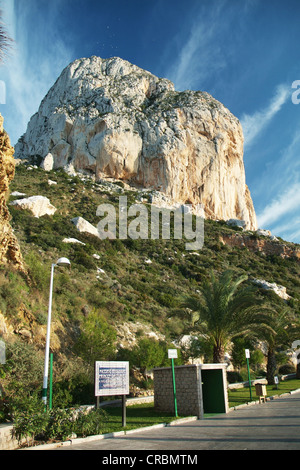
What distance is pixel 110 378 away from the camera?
8906mm

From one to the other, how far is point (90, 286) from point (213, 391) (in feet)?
45.5

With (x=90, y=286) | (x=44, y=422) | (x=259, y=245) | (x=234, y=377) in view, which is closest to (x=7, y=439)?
(x=44, y=422)

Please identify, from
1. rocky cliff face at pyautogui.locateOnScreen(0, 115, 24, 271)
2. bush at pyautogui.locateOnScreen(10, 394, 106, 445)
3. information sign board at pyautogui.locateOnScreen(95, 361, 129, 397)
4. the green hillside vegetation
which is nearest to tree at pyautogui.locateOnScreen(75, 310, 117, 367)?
the green hillside vegetation

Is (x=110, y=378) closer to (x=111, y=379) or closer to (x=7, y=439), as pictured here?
(x=111, y=379)

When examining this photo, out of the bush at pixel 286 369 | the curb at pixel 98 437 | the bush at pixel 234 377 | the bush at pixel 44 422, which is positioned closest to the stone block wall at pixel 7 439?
the bush at pixel 44 422

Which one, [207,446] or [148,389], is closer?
[207,446]

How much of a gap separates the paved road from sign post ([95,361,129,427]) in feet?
3.79

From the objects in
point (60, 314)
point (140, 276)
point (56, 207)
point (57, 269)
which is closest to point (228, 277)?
point (60, 314)

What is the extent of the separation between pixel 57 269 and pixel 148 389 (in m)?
11.1

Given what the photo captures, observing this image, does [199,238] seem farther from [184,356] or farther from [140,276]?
[184,356]

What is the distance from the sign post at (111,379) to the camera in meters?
8.58

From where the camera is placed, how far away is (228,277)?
15820mm

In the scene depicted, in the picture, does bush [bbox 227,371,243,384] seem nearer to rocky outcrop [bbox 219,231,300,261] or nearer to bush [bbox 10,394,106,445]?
bush [bbox 10,394,106,445]

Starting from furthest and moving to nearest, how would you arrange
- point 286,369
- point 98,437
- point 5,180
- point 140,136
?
point 140,136
point 286,369
point 5,180
point 98,437
